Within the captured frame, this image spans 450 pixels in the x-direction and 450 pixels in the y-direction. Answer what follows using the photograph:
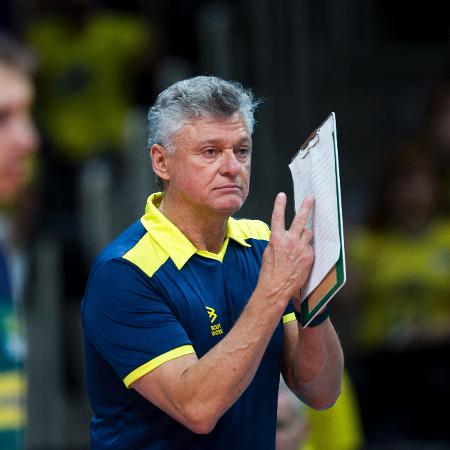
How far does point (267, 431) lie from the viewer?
323cm

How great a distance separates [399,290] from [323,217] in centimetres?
411

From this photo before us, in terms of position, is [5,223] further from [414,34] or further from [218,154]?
[218,154]

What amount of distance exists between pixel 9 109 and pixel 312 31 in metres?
5.75

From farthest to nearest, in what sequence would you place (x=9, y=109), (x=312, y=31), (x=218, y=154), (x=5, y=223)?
(x=312, y=31) → (x=5, y=223) → (x=218, y=154) → (x=9, y=109)

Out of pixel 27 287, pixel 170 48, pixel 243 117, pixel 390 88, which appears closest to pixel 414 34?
pixel 390 88

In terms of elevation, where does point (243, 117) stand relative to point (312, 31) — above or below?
below

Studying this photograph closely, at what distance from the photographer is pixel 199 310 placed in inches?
122

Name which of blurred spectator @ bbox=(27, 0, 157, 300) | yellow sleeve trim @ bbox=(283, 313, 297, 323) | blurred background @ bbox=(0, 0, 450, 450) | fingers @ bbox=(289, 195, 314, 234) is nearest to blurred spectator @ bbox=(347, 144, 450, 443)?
blurred background @ bbox=(0, 0, 450, 450)

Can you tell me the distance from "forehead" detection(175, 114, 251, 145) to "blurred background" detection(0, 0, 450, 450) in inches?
99.6

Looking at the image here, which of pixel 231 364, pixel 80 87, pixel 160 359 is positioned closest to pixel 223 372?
pixel 231 364

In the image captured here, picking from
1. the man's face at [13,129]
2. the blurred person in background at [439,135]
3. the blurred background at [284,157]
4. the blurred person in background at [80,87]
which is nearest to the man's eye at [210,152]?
the man's face at [13,129]

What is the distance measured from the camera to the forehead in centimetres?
307

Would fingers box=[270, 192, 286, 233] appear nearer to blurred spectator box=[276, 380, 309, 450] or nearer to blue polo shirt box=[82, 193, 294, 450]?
blue polo shirt box=[82, 193, 294, 450]

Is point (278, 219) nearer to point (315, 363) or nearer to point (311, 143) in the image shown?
point (311, 143)
